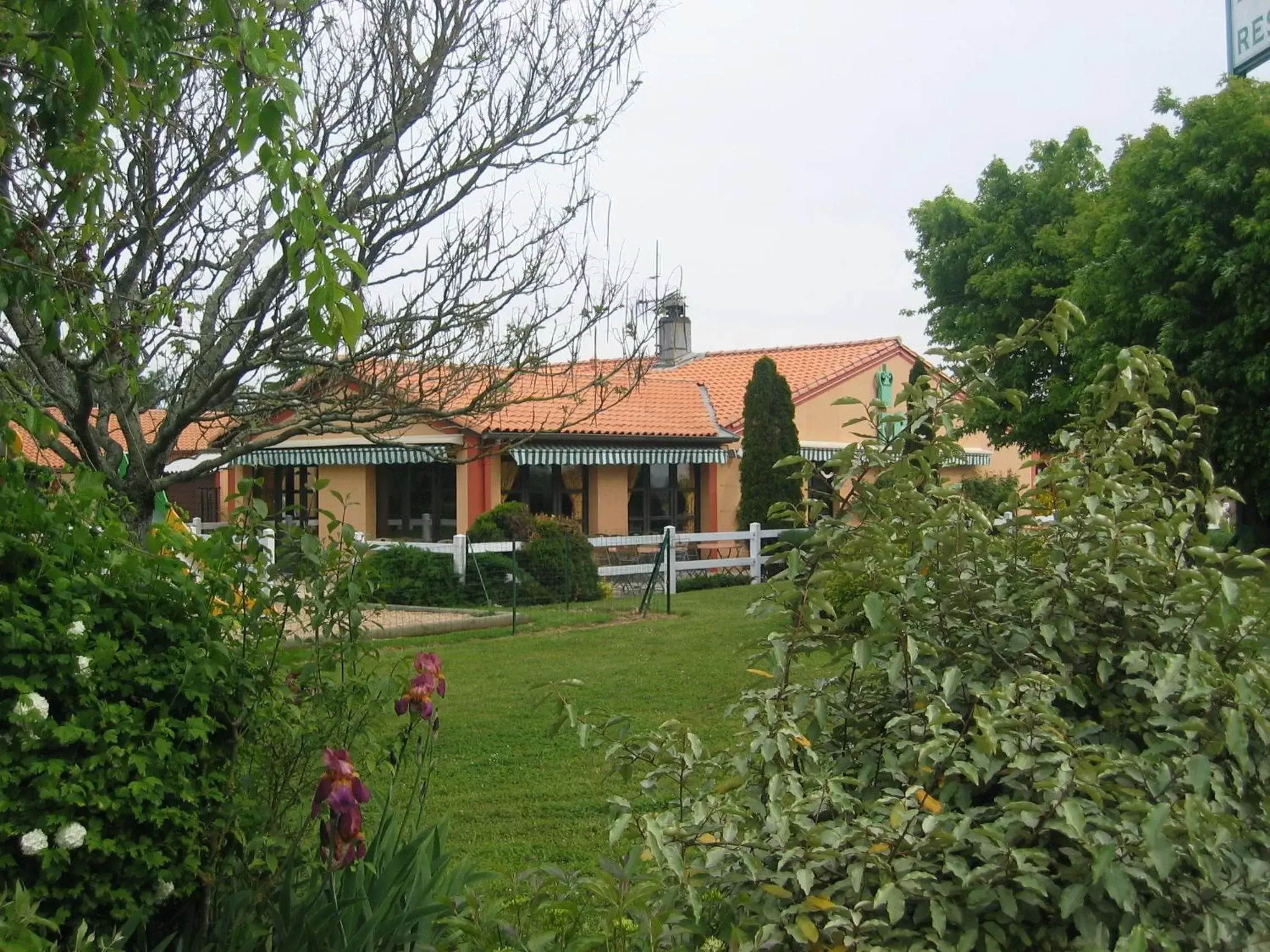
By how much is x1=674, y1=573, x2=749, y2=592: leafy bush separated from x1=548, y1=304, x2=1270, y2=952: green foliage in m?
19.0

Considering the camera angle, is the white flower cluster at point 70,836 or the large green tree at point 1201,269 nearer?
the white flower cluster at point 70,836

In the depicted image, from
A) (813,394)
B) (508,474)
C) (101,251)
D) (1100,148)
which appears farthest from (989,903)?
(1100,148)

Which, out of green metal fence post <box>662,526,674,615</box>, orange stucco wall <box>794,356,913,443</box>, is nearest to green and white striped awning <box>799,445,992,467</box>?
orange stucco wall <box>794,356,913,443</box>

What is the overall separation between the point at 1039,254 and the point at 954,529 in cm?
3228

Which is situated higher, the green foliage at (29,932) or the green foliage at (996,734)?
the green foliage at (996,734)

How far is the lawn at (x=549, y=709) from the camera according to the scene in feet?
21.4

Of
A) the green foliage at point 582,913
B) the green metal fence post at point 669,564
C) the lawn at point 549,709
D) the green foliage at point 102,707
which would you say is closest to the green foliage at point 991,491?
the lawn at point 549,709

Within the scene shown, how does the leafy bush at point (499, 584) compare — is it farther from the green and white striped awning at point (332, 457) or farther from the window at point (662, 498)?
the window at point (662, 498)

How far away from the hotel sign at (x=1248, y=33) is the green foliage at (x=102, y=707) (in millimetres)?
4354

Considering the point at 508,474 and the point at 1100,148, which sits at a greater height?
the point at 1100,148

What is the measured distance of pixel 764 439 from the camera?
86.7 ft

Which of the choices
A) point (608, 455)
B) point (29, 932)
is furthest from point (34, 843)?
point (608, 455)

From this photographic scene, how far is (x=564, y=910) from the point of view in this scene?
302 cm

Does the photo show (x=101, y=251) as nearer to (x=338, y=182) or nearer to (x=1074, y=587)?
(x=338, y=182)
